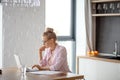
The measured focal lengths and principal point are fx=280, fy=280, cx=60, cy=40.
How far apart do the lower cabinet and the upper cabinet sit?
3.07ft

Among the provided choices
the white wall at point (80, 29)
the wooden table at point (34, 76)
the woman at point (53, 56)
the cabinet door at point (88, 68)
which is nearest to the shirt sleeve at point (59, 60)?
the woman at point (53, 56)

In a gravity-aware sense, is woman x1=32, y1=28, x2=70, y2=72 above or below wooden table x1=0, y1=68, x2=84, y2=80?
above

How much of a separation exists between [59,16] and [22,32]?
3.58 ft

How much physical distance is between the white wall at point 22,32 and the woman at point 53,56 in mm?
992

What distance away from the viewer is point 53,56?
4172 millimetres

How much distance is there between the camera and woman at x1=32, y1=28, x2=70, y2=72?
3.95m

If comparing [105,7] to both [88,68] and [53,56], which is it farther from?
[53,56]

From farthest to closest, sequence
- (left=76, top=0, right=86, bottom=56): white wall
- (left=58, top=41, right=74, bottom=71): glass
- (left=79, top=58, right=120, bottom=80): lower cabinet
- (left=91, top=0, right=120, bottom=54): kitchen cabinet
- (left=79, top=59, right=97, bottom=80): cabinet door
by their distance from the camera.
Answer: (left=58, top=41, right=74, bottom=71): glass → (left=76, top=0, right=86, bottom=56): white wall → (left=91, top=0, right=120, bottom=54): kitchen cabinet → (left=79, top=59, right=97, bottom=80): cabinet door → (left=79, top=58, right=120, bottom=80): lower cabinet

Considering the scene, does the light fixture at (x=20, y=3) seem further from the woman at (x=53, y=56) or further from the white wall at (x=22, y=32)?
the woman at (x=53, y=56)

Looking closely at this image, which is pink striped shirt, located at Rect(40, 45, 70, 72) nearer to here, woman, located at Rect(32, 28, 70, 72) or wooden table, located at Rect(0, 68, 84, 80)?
woman, located at Rect(32, 28, 70, 72)

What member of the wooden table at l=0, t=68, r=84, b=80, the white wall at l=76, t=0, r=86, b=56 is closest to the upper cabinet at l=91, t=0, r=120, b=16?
the white wall at l=76, t=0, r=86, b=56

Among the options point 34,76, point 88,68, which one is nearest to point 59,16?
point 88,68

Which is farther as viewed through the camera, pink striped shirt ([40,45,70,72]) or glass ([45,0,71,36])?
glass ([45,0,71,36])

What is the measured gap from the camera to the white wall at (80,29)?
232 inches
